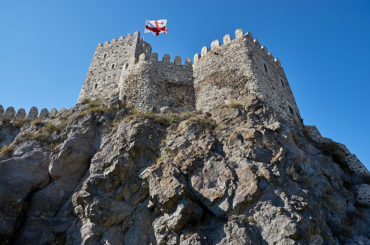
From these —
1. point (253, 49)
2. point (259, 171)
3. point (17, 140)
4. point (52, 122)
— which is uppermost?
point (253, 49)

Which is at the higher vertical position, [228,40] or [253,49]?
[228,40]

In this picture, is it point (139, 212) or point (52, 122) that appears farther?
point (52, 122)

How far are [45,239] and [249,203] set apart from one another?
6854 millimetres

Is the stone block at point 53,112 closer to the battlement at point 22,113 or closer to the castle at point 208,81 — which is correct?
the battlement at point 22,113

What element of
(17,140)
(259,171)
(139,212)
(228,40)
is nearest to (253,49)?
(228,40)

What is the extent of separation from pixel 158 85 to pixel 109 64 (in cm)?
661

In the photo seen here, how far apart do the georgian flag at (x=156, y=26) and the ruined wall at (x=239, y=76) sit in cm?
386

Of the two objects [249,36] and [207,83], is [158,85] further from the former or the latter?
[249,36]

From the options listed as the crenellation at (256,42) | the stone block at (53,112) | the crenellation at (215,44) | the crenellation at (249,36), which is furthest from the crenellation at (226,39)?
the stone block at (53,112)

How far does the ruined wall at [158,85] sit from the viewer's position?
1445 cm

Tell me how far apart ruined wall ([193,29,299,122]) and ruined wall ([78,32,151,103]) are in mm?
5672

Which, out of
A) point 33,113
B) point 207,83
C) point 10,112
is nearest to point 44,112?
point 33,113

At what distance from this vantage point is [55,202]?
9750 millimetres

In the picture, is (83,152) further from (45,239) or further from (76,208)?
(45,239)
